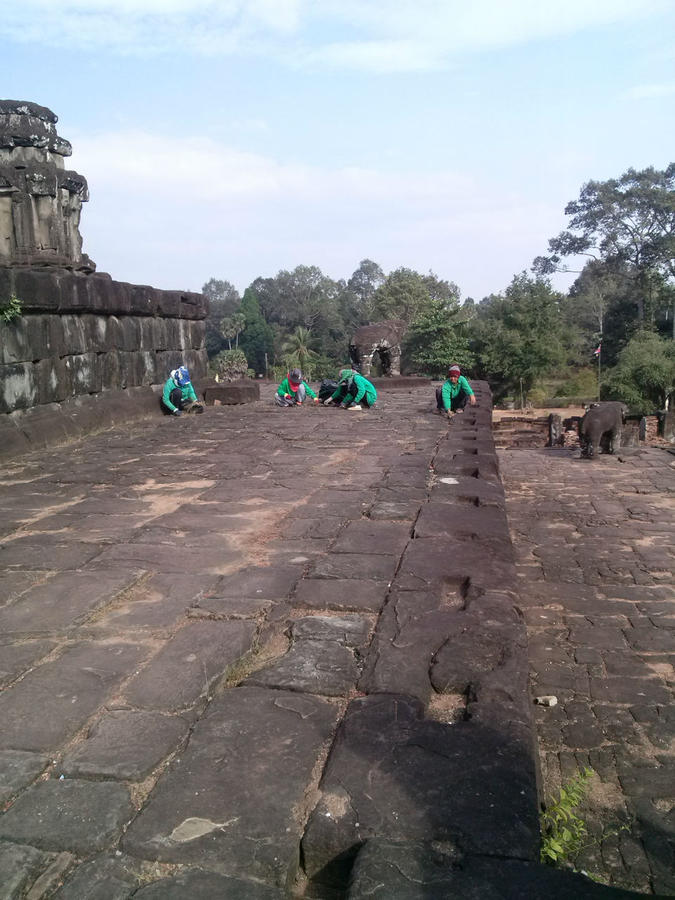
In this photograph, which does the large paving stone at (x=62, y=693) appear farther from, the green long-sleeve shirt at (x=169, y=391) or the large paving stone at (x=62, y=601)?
the green long-sleeve shirt at (x=169, y=391)

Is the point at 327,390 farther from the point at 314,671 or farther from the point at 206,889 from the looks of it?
the point at 206,889

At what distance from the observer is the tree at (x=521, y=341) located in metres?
36.8

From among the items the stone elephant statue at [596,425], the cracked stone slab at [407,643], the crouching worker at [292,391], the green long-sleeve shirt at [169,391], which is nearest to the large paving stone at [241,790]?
the cracked stone slab at [407,643]

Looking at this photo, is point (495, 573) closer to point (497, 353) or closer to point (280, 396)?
point (280, 396)

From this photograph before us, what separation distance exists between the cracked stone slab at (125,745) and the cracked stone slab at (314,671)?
0.34 metres

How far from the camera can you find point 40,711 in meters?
2.11

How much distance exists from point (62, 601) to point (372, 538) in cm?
154

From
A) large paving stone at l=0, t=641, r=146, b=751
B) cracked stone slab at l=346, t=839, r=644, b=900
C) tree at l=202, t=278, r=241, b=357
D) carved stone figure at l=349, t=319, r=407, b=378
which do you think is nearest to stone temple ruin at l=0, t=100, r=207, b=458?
large paving stone at l=0, t=641, r=146, b=751

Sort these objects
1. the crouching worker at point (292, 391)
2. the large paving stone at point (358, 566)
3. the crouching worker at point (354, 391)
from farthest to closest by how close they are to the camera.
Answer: the crouching worker at point (292, 391), the crouching worker at point (354, 391), the large paving stone at point (358, 566)

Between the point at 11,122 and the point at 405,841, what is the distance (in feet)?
31.0

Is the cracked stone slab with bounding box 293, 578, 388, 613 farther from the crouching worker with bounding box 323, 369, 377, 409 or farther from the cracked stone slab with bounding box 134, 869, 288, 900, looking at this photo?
the crouching worker with bounding box 323, 369, 377, 409

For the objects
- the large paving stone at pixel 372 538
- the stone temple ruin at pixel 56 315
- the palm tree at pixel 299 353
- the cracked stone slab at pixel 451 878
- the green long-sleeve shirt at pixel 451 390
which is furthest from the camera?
the palm tree at pixel 299 353

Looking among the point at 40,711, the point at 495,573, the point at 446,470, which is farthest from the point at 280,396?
the point at 40,711

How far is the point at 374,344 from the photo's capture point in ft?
58.7
